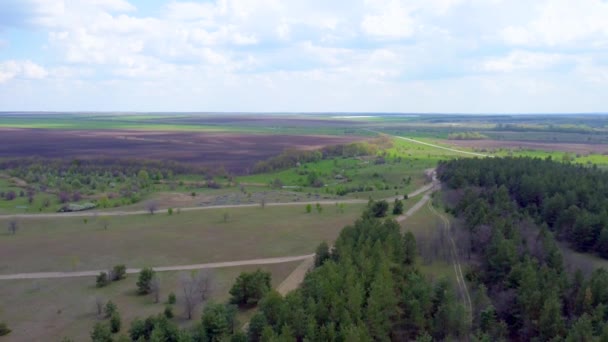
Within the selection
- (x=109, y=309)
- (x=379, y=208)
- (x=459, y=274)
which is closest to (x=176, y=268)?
(x=109, y=309)

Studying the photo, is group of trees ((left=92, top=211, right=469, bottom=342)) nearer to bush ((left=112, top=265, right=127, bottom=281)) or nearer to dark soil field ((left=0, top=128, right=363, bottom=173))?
bush ((left=112, top=265, right=127, bottom=281))

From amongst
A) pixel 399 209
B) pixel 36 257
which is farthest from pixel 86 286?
pixel 399 209

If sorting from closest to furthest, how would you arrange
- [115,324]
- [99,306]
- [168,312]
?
[115,324]
[168,312]
[99,306]

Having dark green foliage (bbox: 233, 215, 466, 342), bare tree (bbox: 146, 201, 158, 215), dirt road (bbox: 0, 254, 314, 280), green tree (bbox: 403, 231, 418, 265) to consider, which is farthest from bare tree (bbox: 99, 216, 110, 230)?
green tree (bbox: 403, 231, 418, 265)

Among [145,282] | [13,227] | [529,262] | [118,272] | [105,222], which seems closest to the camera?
[529,262]

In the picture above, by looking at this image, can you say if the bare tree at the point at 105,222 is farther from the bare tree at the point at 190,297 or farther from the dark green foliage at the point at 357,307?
the dark green foliage at the point at 357,307

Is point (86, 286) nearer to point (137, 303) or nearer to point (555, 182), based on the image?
point (137, 303)

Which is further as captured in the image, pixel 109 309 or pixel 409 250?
pixel 409 250

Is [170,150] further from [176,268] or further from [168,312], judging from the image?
[168,312]
